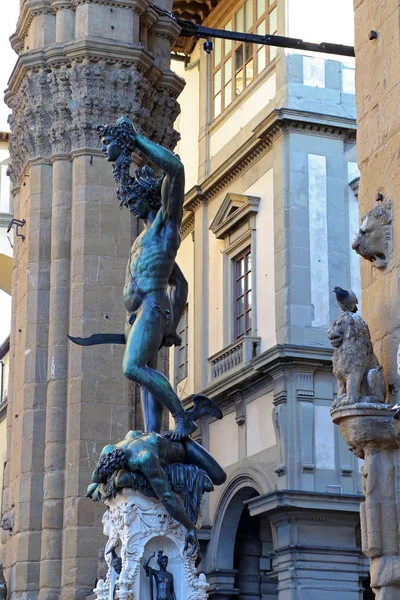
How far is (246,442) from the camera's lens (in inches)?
969

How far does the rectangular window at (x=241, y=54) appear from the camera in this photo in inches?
1035

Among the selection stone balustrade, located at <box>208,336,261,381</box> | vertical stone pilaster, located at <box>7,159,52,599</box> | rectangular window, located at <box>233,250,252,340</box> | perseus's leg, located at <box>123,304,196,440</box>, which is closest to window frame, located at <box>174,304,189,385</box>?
stone balustrade, located at <box>208,336,261,381</box>

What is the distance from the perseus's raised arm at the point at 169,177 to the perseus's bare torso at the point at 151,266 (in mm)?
109

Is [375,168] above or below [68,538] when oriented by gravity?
above

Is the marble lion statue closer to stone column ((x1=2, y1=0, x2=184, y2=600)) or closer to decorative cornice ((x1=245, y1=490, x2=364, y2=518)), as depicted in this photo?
stone column ((x1=2, y1=0, x2=184, y2=600))

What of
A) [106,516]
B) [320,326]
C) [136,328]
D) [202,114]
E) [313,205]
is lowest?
[106,516]

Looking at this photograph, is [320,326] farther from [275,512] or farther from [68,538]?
[68,538]

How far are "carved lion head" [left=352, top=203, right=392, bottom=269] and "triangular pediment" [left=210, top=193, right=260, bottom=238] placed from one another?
633 inches

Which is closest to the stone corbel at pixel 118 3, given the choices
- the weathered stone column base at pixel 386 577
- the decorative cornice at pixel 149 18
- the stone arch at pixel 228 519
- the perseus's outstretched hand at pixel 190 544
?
the decorative cornice at pixel 149 18

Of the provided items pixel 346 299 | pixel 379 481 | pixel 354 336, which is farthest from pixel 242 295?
pixel 379 481

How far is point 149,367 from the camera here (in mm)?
8688

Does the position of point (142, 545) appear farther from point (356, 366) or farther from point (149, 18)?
point (149, 18)

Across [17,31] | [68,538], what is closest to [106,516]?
[68,538]

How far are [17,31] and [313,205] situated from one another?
755 centimetres
